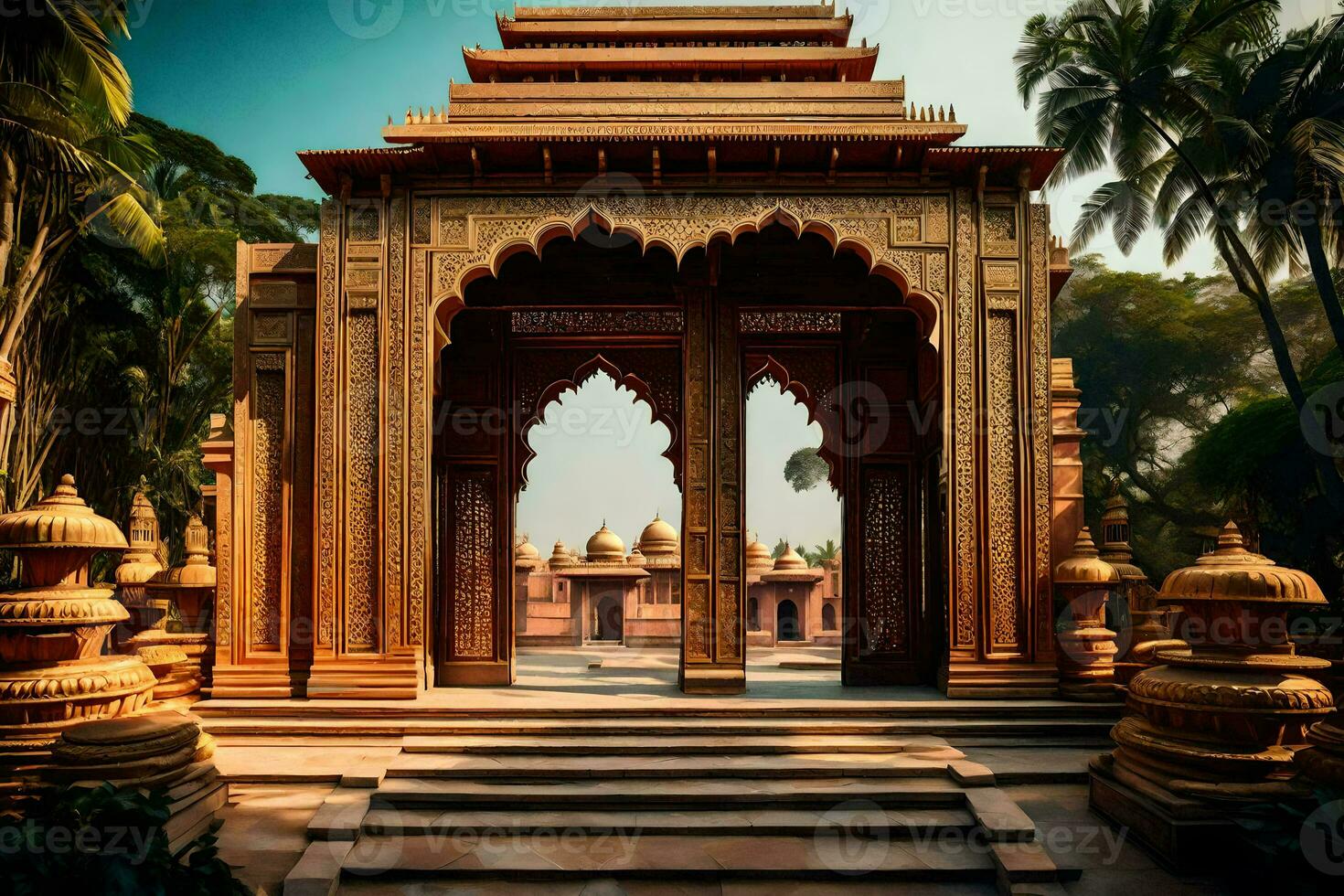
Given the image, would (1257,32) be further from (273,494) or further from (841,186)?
(273,494)

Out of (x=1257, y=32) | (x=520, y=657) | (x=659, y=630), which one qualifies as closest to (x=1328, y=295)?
(x=1257, y=32)

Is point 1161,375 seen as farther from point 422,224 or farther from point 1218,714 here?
point 1218,714

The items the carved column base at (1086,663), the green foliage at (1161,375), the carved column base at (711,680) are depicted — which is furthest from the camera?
the green foliage at (1161,375)

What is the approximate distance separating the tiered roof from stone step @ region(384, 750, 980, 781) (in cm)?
487

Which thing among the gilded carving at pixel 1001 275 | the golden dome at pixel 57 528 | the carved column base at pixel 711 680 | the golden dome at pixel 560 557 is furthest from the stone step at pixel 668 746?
the golden dome at pixel 560 557

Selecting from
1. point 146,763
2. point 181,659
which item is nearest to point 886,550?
point 181,659

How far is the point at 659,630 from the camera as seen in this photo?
17.8 m

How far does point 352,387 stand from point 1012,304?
5.78m

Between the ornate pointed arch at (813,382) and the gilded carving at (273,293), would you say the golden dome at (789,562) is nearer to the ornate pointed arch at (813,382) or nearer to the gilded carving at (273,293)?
the ornate pointed arch at (813,382)

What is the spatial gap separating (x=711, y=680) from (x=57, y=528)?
17.5 feet

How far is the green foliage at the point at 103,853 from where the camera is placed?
4.00 metres

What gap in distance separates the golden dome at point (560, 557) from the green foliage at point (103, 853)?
14844 millimetres

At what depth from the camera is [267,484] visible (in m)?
8.77

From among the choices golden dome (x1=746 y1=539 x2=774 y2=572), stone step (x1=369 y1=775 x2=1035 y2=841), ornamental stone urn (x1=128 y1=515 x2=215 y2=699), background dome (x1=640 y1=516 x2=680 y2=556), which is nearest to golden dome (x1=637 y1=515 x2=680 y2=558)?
background dome (x1=640 y1=516 x2=680 y2=556)
